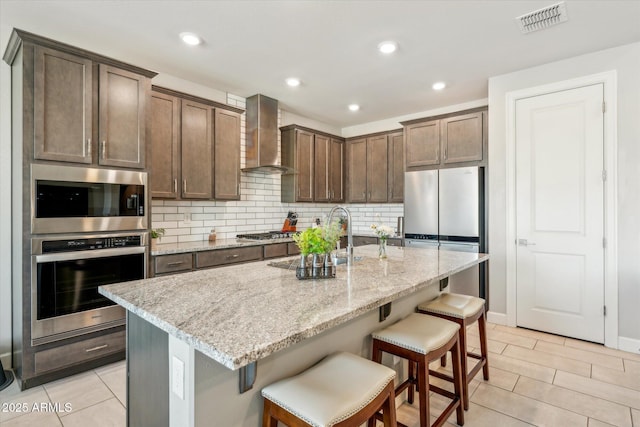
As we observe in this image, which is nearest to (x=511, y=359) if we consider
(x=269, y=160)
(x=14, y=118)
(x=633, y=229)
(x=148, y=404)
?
(x=633, y=229)

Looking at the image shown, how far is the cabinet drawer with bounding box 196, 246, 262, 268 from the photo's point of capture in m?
3.29

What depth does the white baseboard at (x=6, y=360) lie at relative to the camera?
2.59 m

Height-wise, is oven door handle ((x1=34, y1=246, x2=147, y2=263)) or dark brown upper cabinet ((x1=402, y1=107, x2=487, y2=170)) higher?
dark brown upper cabinet ((x1=402, y1=107, x2=487, y2=170))

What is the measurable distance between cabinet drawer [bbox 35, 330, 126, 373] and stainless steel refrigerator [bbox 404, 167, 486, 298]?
3.46 meters

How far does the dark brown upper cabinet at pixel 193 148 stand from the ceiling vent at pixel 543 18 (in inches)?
115

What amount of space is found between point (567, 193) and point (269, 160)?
3.29m

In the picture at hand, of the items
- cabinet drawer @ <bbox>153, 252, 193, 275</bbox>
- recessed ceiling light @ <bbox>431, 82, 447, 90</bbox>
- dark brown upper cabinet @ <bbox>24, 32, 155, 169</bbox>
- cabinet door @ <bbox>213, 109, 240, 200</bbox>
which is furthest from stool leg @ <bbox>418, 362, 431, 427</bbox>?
recessed ceiling light @ <bbox>431, 82, 447, 90</bbox>

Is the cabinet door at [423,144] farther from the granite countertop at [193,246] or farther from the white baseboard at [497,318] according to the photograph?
the granite countertop at [193,246]

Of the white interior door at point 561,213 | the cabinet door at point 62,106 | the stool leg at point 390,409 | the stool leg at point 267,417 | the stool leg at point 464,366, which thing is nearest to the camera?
the stool leg at point 267,417

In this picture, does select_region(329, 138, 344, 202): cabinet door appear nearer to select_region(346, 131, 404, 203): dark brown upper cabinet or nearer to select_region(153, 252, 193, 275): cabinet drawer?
select_region(346, 131, 404, 203): dark brown upper cabinet

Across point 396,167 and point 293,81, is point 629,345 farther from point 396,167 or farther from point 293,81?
point 293,81

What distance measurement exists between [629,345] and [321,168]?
157 inches

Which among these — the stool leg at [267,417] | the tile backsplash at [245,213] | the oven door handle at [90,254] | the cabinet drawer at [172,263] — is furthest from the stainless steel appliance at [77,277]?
the stool leg at [267,417]

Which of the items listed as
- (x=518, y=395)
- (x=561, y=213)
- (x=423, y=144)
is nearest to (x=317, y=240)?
(x=518, y=395)
